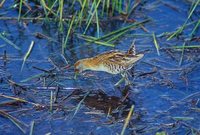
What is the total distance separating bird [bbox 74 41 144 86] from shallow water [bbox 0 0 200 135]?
141mm

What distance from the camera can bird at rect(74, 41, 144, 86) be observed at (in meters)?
7.26

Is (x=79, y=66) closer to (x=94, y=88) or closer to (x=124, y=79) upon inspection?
(x=94, y=88)

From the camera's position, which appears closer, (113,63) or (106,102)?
(106,102)

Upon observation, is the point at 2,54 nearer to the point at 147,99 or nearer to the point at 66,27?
the point at 66,27

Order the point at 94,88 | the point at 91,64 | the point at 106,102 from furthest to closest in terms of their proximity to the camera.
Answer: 1. the point at 91,64
2. the point at 94,88
3. the point at 106,102

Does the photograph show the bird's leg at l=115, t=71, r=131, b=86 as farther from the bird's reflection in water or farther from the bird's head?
the bird's head

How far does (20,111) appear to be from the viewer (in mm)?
6773

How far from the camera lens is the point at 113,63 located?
7281 millimetres

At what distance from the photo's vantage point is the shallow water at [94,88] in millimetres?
6594

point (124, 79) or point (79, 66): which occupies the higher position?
point (79, 66)

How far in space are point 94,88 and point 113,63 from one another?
0.37 meters

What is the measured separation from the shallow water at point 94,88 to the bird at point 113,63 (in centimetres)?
14

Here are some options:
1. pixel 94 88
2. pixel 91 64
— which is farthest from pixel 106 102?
pixel 91 64

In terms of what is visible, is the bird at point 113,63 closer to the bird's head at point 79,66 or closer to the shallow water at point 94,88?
the bird's head at point 79,66
